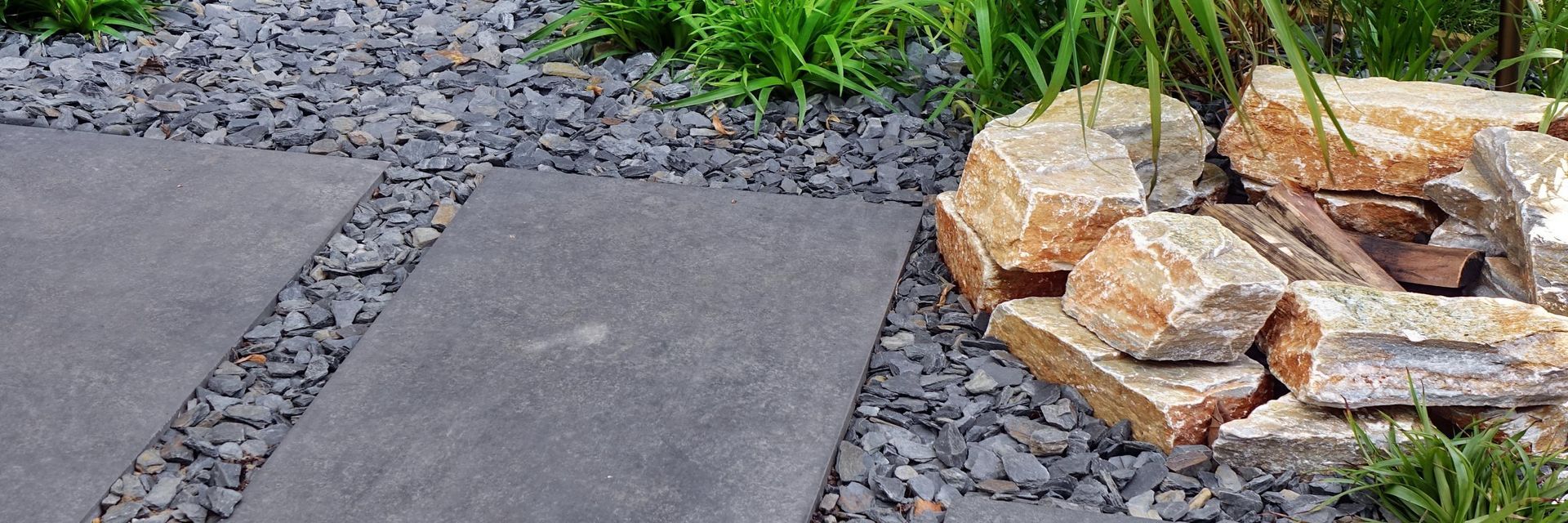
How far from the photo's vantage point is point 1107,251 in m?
1.80

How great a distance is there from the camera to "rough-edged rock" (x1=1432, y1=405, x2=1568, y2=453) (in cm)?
165

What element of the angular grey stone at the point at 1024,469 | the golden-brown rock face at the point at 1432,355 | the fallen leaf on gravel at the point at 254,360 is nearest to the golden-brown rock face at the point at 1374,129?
the golden-brown rock face at the point at 1432,355

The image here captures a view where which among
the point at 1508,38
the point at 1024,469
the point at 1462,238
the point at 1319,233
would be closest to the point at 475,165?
the point at 1024,469

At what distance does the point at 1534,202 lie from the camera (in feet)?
5.84

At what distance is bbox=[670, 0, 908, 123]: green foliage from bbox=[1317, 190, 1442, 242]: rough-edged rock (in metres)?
0.93

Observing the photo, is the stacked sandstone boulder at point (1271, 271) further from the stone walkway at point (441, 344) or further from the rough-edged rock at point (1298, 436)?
the stone walkway at point (441, 344)

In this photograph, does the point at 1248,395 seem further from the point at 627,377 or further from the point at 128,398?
the point at 128,398

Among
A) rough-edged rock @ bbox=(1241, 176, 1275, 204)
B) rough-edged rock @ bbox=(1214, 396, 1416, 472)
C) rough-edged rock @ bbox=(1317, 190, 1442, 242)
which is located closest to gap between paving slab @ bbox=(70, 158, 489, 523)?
rough-edged rock @ bbox=(1214, 396, 1416, 472)

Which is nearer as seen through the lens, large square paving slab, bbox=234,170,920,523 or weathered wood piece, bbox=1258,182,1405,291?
large square paving slab, bbox=234,170,920,523

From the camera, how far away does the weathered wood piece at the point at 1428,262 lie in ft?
6.29

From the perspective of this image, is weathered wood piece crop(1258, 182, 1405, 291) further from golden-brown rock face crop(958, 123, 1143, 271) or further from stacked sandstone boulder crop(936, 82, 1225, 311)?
golden-brown rock face crop(958, 123, 1143, 271)

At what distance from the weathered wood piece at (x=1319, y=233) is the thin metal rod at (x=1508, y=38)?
0.56 m

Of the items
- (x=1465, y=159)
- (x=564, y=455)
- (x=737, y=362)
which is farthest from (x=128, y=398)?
(x=1465, y=159)

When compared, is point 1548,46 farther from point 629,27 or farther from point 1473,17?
point 629,27
